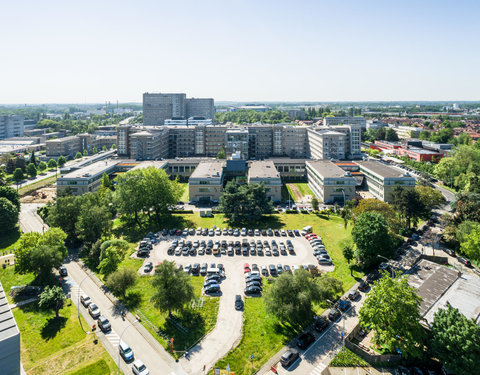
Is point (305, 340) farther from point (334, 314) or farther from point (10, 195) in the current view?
point (10, 195)

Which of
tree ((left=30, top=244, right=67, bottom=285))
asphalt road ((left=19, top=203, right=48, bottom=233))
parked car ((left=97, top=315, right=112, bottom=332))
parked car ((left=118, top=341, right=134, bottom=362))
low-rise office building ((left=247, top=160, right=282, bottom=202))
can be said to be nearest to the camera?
parked car ((left=118, top=341, right=134, bottom=362))

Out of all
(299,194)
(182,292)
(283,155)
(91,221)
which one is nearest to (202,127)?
(283,155)

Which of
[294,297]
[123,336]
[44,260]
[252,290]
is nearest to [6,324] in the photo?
[123,336]

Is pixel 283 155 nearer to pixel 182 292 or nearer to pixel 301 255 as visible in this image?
pixel 301 255

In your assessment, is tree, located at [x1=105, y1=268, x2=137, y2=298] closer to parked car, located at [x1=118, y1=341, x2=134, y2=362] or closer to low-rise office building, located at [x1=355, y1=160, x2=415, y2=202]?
parked car, located at [x1=118, y1=341, x2=134, y2=362]

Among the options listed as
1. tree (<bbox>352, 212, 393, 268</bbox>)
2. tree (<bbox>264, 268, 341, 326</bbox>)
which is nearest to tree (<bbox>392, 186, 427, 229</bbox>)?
tree (<bbox>352, 212, 393, 268</bbox>)

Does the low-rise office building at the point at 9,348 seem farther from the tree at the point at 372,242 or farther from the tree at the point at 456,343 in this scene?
the tree at the point at 372,242

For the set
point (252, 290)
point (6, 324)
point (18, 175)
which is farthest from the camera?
point (18, 175)
